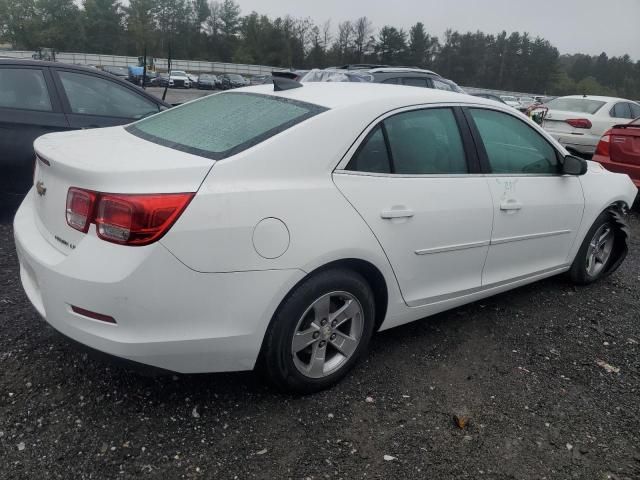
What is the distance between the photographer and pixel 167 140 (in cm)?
260

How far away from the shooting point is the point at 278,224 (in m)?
2.25

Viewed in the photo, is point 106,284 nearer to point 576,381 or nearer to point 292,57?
point 576,381

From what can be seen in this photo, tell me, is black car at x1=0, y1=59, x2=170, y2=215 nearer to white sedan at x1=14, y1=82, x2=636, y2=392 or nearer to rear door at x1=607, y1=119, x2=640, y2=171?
white sedan at x1=14, y1=82, x2=636, y2=392

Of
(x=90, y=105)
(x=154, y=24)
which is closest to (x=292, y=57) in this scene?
(x=154, y=24)

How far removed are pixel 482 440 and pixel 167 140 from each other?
2062mm

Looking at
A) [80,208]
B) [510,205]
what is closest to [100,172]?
[80,208]

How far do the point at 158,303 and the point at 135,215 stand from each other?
0.35 m

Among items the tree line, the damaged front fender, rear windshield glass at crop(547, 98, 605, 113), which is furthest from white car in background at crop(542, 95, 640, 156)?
the tree line

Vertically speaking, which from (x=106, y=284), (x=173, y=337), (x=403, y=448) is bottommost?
(x=403, y=448)

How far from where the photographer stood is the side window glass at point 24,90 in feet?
14.8

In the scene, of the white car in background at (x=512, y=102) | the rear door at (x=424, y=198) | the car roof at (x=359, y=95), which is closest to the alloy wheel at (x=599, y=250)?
the rear door at (x=424, y=198)

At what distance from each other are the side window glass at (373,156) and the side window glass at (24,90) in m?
3.34

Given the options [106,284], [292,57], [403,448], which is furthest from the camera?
[292,57]

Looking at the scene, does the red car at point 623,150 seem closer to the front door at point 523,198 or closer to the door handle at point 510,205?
the front door at point 523,198
